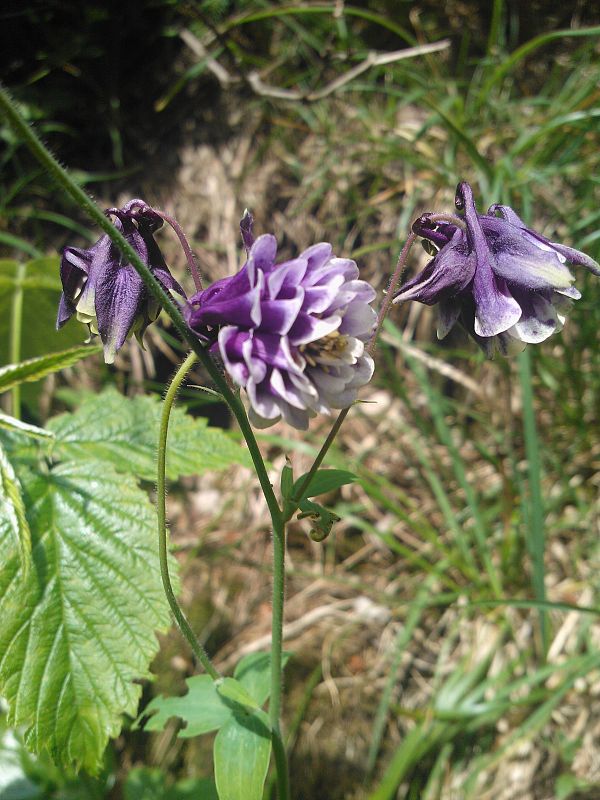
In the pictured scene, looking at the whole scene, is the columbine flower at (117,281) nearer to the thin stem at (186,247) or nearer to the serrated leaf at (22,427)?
the thin stem at (186,247)

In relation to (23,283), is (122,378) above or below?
below

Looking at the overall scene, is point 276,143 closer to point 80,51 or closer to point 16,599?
point 80,51

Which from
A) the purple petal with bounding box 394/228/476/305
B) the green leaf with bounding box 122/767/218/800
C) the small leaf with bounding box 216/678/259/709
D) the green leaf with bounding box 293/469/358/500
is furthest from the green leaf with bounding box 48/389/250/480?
the green leaf with bounding box 122/767/218/800

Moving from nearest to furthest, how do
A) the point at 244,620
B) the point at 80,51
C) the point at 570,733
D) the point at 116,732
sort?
the point at 116,732
the point at 570,733
the point at 244,620
the point at 80,51

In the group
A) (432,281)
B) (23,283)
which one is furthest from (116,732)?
(23,283)

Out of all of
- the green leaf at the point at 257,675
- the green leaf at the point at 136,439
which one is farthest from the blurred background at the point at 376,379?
the green leaf at the point at 257,675

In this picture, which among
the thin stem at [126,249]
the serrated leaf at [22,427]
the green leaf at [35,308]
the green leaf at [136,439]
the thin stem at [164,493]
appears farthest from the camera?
the green leaf at [35,308]

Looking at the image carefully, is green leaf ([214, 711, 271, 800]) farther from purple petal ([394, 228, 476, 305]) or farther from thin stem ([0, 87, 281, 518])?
purple petal ([394, 228, 476, 305])

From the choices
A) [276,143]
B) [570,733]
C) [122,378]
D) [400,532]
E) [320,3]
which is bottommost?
[570,733]
